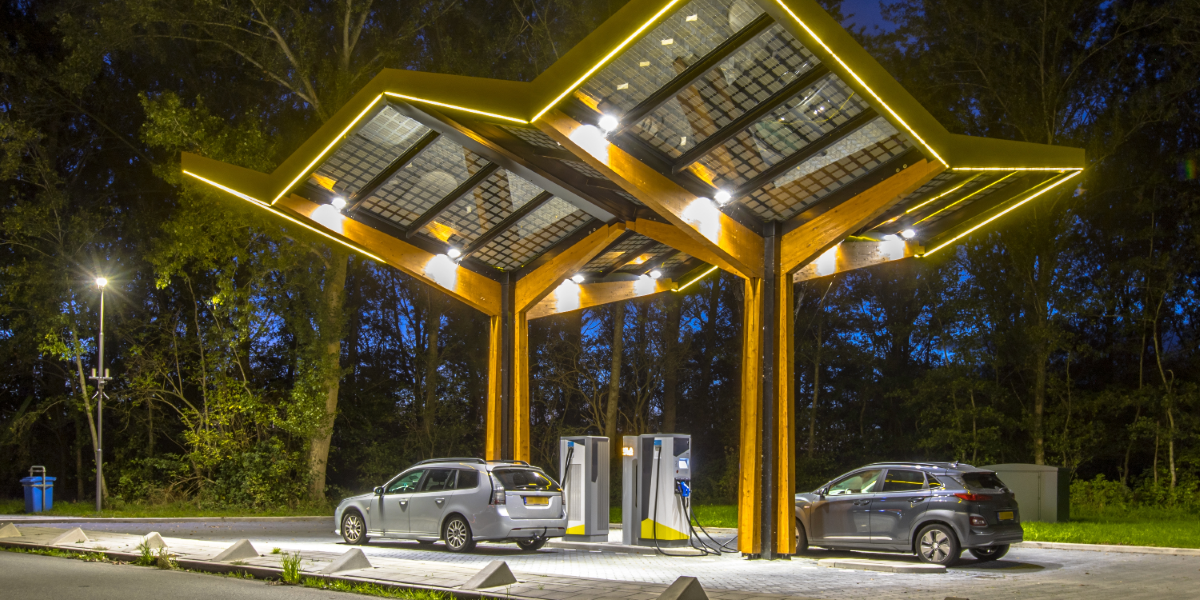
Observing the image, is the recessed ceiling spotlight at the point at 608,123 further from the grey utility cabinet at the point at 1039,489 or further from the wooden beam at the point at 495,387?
the grey utility cabinet at the point at 1039,489

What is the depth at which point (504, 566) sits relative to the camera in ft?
31.8

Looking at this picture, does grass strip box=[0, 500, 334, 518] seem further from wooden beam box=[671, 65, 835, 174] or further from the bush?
the bush

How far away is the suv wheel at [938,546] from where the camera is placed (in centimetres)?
1261

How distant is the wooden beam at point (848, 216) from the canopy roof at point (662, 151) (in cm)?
5

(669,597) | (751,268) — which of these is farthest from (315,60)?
(669,597)

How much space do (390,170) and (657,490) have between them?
6.41 meters

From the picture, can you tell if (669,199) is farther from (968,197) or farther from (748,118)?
(968,197)

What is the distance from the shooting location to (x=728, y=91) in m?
11.4

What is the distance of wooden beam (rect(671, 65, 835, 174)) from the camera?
36.4 feet

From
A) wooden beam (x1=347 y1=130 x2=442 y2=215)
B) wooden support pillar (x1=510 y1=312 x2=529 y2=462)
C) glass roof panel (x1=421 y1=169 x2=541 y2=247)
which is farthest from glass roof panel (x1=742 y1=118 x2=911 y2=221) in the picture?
wooden support pillar (x1=510 y1=312 x2=529 y2=462)

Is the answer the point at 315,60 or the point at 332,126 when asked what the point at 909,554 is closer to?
the point at 332,126

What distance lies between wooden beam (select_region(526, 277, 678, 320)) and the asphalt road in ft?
29.5

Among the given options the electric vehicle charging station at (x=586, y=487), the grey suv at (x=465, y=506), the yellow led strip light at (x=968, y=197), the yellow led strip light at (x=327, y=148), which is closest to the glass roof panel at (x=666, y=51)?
the yellow led strip light at (x=327, y=148)

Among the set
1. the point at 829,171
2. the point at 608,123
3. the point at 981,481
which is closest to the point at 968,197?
the point at 829,171
